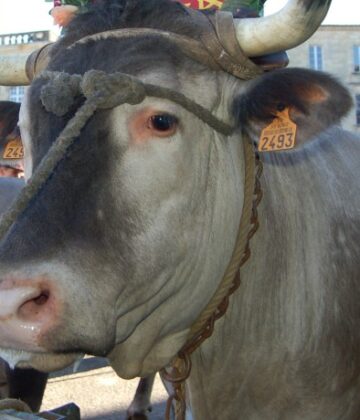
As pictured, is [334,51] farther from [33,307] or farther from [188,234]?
[33,307]

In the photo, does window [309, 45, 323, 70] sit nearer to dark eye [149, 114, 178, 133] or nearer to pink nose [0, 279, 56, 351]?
dark eye [149, 114, 178, 133]

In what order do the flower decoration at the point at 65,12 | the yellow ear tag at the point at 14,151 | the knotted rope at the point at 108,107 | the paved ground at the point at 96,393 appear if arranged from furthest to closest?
the paved ground at the point at 96,393
the yellow ear tag at the point at 14,151
the flower decoration at the point at 65,12
the knotted rope at the point at 108,107

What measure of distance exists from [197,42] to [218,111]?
269mm

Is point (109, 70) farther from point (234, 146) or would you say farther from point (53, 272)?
point (53, 272)

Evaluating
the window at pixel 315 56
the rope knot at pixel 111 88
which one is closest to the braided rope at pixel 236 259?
the rope knot at pixel 111 88

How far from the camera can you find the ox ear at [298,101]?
94.9 inches

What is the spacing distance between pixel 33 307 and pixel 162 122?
77cm

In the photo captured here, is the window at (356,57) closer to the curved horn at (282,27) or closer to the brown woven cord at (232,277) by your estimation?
the brown woven cord at (232,277)

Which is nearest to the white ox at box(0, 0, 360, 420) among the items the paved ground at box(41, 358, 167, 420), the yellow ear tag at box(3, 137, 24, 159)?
the yellow ear tag at box(3, 137, 24, 159)

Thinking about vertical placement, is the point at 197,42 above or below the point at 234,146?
above

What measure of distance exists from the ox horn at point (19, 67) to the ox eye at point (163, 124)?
31.1 inches

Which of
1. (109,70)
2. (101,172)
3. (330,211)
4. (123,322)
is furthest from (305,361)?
(109,70)

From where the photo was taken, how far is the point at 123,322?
2.17 metres

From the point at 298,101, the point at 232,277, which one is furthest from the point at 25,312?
the point at 298,101
